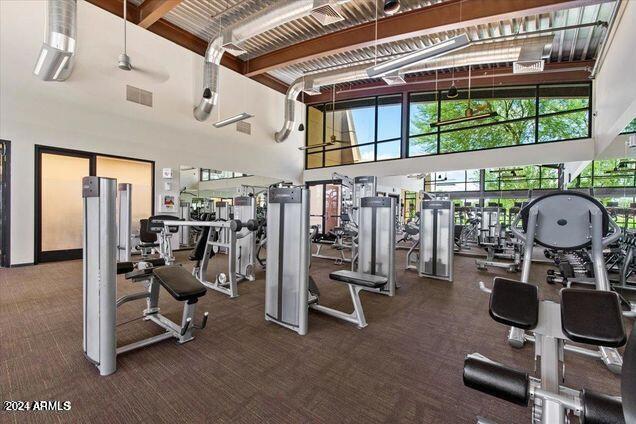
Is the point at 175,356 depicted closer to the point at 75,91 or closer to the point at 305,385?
the point at 305,385

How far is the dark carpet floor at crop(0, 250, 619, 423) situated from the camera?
5.31 feet

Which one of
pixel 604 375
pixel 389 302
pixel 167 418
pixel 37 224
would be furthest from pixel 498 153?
pixel 37 224

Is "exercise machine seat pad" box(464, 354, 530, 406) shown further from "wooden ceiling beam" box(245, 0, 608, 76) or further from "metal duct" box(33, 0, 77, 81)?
"metal duct" box(33, 0, 77, 81)

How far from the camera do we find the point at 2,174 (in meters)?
4.96

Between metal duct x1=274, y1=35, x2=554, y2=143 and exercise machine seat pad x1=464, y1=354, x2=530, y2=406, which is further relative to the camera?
metal duct x1=274, y1=35, x2=554, y2=143

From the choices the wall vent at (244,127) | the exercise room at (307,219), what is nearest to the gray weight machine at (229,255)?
the exercise room at (307,219)

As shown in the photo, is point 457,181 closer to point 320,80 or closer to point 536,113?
point 536,113

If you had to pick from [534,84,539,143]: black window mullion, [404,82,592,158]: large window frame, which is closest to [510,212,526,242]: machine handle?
[404,82,592,158]: large window frame

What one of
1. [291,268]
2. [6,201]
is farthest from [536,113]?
[6,201]

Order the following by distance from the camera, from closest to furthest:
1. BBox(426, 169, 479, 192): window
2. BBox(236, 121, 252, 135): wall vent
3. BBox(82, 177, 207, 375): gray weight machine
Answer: BBox(82, 177, 207, 375): gray weight machine
BBox(236, 121, 252, 135): wall vent
BBox(426, 169, 479, 192): window

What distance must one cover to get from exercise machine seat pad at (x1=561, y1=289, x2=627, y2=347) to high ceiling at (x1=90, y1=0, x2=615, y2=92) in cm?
553

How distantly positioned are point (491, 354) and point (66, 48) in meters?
7.08

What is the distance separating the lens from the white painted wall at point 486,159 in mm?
7223

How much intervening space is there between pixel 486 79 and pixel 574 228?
8.25m
